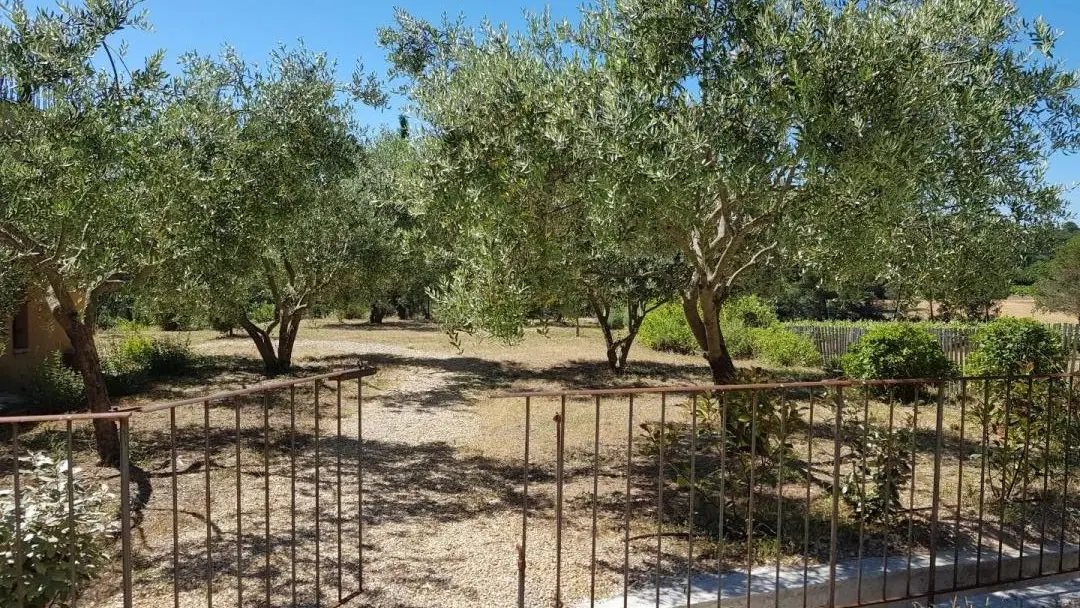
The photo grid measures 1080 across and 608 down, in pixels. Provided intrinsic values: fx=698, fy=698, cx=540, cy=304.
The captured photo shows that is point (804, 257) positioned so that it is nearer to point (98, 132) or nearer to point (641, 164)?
point (641, 164)

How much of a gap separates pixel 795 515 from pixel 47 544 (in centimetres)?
528

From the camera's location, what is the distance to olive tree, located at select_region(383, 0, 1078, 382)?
4648 millimetres

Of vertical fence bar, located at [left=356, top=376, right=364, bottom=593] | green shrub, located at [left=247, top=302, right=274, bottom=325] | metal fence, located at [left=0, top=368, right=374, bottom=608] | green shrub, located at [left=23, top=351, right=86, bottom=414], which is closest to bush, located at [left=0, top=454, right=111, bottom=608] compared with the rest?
metal fence, located at [left=0, top=368, right=374, bottom=608]

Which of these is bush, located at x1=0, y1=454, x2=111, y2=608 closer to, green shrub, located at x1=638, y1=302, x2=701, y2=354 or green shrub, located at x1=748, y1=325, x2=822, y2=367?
green shrub, located at x1=748, y1=325, x2=822, y2=367

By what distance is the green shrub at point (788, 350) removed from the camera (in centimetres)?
1811

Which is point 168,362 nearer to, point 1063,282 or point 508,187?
point 508,187

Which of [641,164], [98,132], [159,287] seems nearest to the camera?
[641,164]

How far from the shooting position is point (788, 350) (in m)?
18.2

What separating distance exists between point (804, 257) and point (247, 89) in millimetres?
6559

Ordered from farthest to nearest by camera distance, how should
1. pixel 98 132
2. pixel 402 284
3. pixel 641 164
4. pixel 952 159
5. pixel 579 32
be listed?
→ pixel 402 284
pixel 579 32
pixel 98 132
pixel 952 159
pixel 641 164

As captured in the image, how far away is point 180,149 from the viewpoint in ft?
20.8

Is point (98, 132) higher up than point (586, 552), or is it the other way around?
point (98, 132)

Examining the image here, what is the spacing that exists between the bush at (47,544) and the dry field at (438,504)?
728mm

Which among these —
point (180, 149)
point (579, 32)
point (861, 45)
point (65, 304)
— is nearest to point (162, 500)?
point (65, 304)
